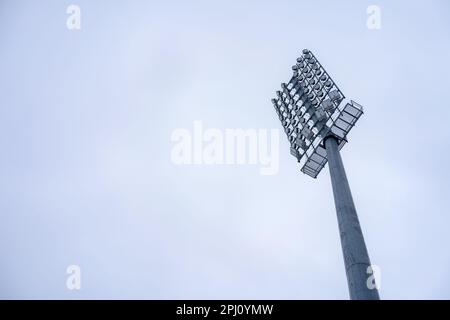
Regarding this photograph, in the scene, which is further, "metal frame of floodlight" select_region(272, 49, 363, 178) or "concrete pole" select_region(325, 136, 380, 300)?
"metal frame of floodlight" select_region(272, 49, 363, 178)

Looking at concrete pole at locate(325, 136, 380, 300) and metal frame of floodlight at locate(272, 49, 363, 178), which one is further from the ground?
metal frame of floodlight at locate(272, 49, 363, 178)

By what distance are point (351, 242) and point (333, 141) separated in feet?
22.1

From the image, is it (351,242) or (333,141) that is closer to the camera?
(351,242)

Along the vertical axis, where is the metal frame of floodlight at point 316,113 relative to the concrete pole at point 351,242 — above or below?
above

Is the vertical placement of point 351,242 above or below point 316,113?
below

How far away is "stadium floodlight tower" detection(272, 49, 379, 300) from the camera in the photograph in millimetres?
→ 12945

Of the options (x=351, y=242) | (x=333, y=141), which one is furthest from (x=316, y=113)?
(x=351, y=242)

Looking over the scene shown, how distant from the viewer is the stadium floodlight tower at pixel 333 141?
1295 cm

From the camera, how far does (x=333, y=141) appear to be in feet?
63.7

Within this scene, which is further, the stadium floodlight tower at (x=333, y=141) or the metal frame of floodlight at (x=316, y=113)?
the metal frame of floodlight at (x=316, y=113)

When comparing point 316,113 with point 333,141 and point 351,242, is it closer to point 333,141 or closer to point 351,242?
point 333,141

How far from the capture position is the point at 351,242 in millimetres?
13750
